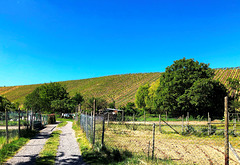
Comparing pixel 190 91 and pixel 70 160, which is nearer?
pixel 70 160

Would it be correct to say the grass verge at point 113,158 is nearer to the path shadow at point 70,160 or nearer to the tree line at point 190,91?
the path shadow at point 70,160

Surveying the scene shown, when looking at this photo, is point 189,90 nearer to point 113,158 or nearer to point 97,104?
point 97,104

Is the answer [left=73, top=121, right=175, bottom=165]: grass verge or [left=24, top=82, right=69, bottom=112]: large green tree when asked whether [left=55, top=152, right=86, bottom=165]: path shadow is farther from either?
[left=24, top=82, right=69, bottom=112]: large green tree

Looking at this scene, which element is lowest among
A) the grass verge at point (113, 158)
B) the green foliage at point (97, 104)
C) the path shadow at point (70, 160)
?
the green foliage at point (97, 104)

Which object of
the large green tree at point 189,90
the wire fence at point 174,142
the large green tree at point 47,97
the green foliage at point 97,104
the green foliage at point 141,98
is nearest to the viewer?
the wire fence at point 174,142

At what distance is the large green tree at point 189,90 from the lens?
2998 centimetres

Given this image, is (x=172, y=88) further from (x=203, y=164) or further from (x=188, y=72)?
(x=203, y=164)

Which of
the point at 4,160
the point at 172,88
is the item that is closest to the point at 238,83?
the point at 172,88

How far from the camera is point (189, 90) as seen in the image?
3103 cm

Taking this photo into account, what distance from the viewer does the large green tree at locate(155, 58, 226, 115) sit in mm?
29984

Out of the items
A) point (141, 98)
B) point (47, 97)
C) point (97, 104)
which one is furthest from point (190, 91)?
point (47, 97)

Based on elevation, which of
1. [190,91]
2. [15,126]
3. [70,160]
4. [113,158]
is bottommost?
[15,126]

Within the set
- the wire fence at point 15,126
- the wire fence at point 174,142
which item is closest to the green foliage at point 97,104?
the wire fence at point 15,126

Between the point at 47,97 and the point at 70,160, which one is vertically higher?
the point at 47,97
